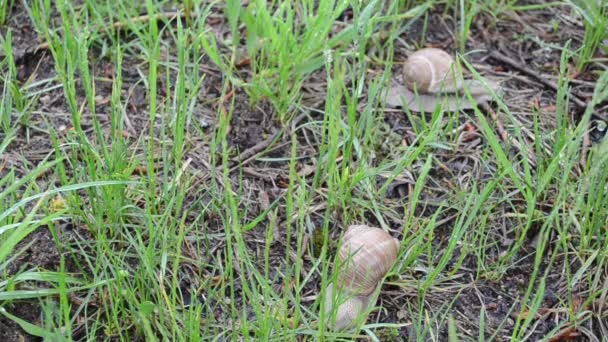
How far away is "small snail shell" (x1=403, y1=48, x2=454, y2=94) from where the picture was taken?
2461 mm

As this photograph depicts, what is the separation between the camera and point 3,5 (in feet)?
8.57

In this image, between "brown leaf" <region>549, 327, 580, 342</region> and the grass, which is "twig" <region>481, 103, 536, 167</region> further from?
"brown leaf" <region>549, 327, 580, 342</region>

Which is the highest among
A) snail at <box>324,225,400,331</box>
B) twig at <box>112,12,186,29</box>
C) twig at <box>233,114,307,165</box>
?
twig at <box>112,12,186,29</box>

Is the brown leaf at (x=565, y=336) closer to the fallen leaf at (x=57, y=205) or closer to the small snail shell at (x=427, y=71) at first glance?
the small snail shell at (x=427, y=71)

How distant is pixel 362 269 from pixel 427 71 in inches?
31.0

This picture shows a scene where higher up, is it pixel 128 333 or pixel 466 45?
pixel 466 45

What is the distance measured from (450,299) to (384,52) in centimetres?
100

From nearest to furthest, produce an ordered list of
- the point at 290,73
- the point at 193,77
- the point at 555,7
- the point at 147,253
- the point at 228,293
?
the point at 147,253
the point at 228,293
the point at 193,77
the point at 290,73
the point at 555,7

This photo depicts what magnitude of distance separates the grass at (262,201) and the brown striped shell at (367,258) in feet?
0.22

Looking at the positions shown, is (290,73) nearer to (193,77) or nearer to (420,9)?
(193,77)

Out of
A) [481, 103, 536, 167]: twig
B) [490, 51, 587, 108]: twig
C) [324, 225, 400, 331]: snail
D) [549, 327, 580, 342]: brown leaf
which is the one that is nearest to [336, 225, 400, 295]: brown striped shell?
[324, 225, 400, 331]: snail

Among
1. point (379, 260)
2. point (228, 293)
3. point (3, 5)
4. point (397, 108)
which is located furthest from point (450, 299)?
point (3, 5)

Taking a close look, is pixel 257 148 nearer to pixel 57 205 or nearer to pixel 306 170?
pixel 306 170

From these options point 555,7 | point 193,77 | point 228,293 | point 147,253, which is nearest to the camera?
point 147,253
